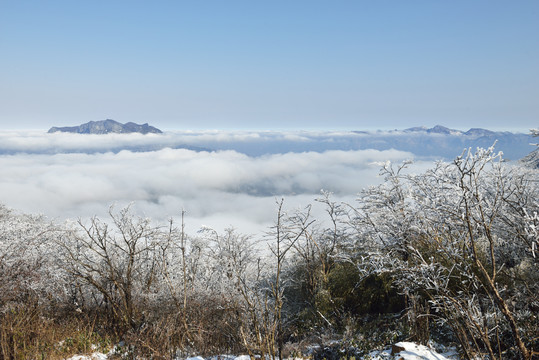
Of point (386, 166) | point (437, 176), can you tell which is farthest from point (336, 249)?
point (437, 176)

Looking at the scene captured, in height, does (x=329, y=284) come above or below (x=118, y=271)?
below

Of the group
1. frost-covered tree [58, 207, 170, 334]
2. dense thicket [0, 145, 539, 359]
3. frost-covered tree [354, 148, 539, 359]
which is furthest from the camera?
frost-covered tree [58, 207, 170, 334]

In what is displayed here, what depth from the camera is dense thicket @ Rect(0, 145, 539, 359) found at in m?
6.35

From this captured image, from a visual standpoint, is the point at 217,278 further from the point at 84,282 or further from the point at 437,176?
the point at 437,176

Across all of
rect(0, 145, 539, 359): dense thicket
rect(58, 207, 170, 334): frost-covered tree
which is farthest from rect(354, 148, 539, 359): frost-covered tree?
rect(58, 207, 170, 334): frost-covered tree

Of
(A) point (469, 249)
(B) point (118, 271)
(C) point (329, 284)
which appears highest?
(A) point (469, 249)

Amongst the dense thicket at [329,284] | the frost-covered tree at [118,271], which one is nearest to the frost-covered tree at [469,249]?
the dense thicket at [329,284]

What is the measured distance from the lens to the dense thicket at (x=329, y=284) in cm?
635

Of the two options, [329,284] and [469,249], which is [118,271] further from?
[469,249]

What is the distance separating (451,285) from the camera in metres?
11.8

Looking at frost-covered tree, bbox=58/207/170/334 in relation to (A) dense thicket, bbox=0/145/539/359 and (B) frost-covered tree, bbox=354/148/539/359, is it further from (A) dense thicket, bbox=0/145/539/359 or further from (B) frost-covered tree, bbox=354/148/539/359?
(B) frost-covered tree, bbox=354/148/539/359

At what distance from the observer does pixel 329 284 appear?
660 inches

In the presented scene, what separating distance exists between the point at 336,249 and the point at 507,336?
12216 mm

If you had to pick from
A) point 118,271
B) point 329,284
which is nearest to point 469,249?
point 329,284
